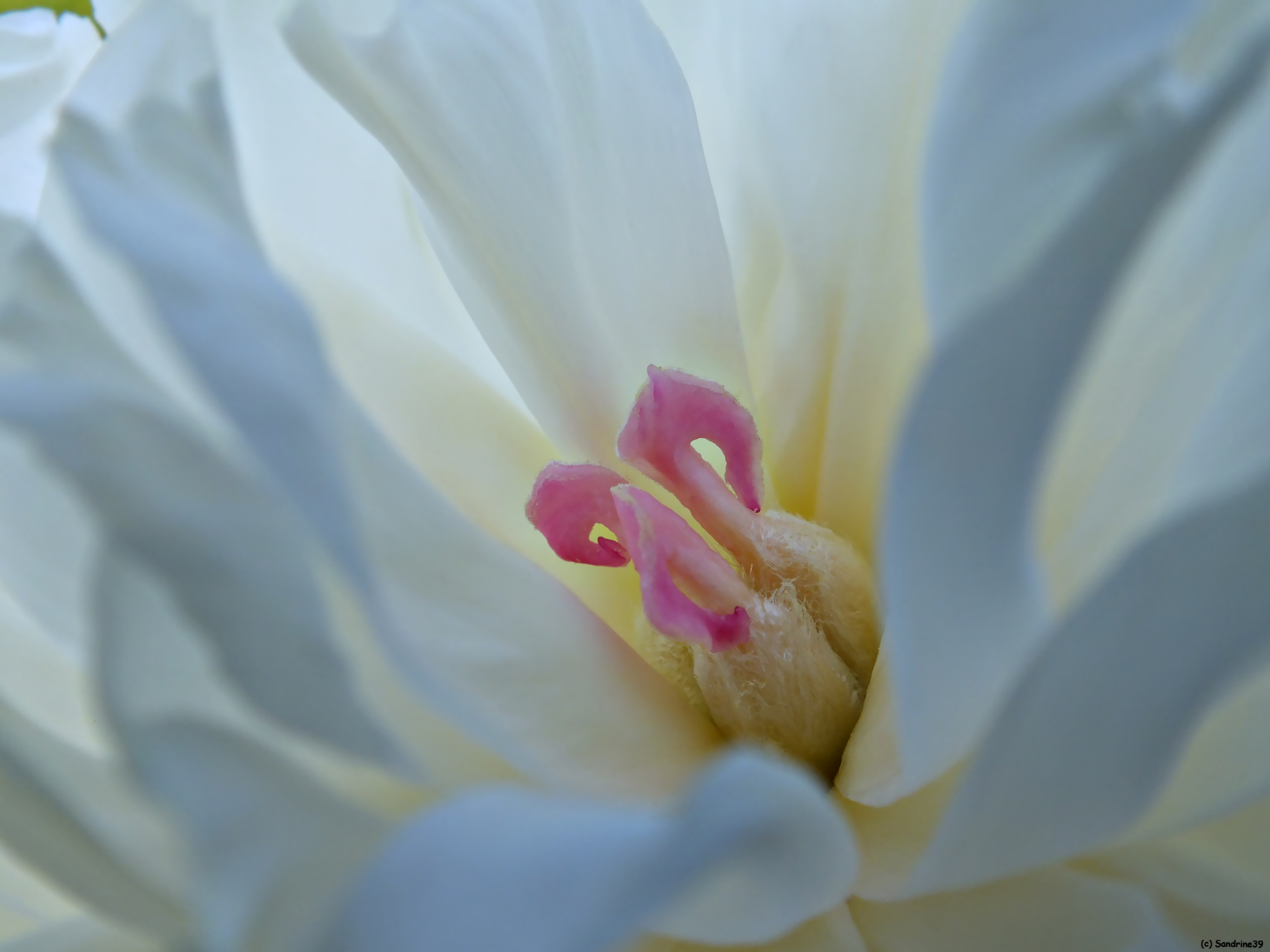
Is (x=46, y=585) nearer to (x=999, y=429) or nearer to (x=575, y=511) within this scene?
(x=575, y=511)

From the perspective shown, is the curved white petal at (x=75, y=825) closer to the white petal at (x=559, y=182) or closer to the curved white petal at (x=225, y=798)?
the curved white petal at (x=225, y=798)

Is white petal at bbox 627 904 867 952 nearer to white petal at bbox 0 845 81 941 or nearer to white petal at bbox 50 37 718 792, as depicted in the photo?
white petal at bbox 50 37 718 792

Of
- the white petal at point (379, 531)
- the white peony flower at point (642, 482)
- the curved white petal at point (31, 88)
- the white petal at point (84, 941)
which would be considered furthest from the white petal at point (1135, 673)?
the curved white petal at point (31, 88)

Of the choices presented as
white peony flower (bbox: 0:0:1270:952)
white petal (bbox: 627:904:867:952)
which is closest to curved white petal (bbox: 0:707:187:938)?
white peony flower (bbox: 0:0:1270:952)

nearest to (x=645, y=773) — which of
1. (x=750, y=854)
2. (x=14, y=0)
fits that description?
(x=750, y=854)

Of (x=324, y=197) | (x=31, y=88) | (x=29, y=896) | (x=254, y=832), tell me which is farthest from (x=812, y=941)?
(x=31, y=88)

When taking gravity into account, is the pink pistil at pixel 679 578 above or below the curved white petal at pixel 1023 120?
below
